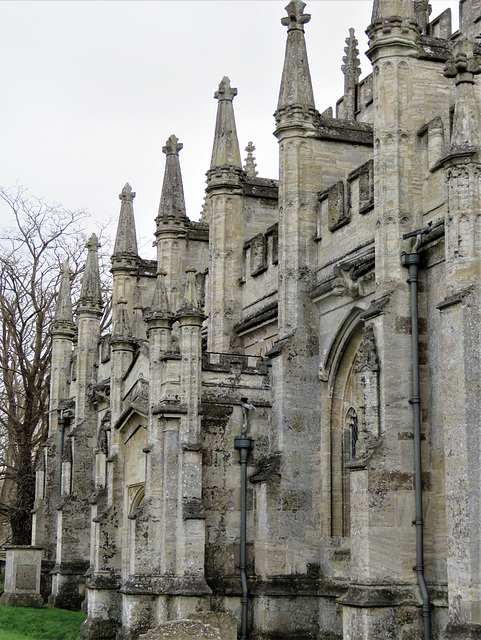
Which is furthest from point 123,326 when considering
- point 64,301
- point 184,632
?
point 184,632

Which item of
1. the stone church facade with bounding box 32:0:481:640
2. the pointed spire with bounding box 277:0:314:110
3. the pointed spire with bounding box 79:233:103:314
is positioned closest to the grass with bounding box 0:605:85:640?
the stone church facade with bounding box 32:0:481:640

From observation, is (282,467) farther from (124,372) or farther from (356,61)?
(356,61)

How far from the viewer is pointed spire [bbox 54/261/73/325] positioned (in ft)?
123

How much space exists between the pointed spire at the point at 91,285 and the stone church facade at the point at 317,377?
9.75 ft

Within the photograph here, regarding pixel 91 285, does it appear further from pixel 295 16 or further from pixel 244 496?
pixel 244 496

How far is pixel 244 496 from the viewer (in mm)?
22000

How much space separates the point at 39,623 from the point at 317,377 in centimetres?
1070

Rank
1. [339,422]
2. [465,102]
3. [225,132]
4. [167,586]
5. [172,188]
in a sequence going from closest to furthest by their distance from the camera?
1. [465,102]
2. [339,422]
3. [167,586]
4. [225,132]
5. [172,188]

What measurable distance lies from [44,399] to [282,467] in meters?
22.2

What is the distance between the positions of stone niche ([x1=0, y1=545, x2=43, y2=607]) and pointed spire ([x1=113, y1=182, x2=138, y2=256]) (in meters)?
8.77

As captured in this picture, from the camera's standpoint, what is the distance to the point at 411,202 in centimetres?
1880

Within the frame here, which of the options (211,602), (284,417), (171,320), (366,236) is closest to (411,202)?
(366,236)

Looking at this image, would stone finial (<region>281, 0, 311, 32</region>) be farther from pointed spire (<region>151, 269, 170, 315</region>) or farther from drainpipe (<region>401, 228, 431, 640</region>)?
drainpipe (<region>401, 228, 431, 640</region>)

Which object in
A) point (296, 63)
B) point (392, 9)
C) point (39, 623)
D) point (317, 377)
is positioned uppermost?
point (296, 63)
